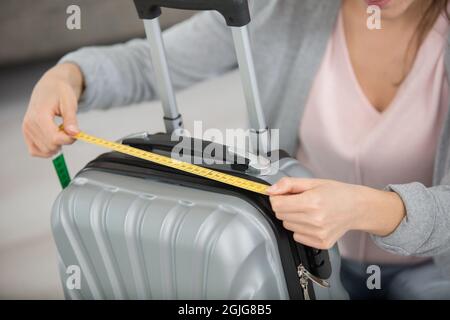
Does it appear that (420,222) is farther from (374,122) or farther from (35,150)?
(35,150)

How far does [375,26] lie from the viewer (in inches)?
32.0

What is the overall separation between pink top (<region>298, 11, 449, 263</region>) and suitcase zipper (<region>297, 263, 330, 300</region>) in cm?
24

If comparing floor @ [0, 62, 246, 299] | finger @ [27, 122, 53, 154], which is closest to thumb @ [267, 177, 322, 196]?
finger @ [27, 122, 53, 154]

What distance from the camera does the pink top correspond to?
30.7 inches

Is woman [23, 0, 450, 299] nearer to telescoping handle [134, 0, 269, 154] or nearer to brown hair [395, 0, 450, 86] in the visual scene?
brown hair [395, 0, 450, 86]

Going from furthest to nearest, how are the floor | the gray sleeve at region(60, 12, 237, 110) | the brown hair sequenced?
the floor, the gray sleeve at region(60, 12, 237, 110), the brown hair

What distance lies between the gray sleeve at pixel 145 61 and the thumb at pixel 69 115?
86 mm

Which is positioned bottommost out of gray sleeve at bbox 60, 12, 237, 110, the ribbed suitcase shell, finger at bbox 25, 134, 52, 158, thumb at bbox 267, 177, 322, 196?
the ribbed suitcase shell

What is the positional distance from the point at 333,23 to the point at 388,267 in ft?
1.35

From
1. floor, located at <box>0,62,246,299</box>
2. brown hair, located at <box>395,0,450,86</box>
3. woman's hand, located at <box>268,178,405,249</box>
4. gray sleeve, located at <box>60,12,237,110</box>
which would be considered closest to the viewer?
woman's hand, located at <box>268,178,405,249</box>

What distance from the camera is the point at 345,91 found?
85 centimetres

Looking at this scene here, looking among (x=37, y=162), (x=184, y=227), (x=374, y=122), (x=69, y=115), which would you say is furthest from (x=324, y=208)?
(x=37, y=162)
